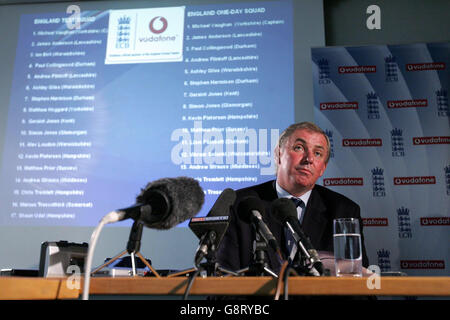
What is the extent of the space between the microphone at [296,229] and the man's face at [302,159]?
126cm

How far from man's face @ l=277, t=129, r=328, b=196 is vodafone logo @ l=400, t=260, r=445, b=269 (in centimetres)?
108

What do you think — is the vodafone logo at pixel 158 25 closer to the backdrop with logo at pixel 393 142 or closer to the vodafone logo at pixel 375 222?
the backdrop with logo at pixel 393 142

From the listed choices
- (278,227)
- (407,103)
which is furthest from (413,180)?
(278,227)

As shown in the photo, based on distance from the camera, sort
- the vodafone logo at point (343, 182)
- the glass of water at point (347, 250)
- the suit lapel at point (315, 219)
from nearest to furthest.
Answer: the glass of water at point (347, 250)
the suit lapel at point (315, 219)
the vodafone logo at point (343, 182)

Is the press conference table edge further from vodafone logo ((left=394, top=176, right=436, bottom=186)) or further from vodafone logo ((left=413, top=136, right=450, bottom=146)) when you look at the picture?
vodafone logo ((left=413, top=136, right=450, bottom=146))

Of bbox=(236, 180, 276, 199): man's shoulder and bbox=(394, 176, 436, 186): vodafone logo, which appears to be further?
bbox=(394, 176, 436, 186): vodafone logo

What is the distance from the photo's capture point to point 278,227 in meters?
2.24

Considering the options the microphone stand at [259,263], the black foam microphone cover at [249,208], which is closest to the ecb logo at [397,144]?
the black foam microphone cover at [249,208]

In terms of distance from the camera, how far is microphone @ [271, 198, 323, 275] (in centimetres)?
120

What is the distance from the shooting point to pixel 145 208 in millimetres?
875

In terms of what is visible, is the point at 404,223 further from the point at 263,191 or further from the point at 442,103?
the point at 263,191

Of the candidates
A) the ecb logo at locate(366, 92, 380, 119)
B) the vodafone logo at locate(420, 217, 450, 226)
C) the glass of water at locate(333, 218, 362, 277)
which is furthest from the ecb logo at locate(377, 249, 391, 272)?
the glass of water at locate(333, 218, 362, 277)

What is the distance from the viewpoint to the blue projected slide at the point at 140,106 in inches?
141
